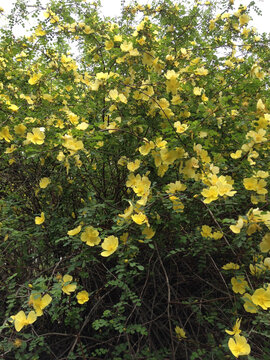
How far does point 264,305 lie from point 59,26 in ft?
9.01

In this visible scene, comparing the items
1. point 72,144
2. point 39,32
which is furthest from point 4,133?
point 39,32

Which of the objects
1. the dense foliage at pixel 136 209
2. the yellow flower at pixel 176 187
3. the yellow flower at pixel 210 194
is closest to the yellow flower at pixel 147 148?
the dense foliage at pixel 136 209

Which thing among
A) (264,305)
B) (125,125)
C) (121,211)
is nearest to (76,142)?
(125,125)

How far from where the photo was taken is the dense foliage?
1.28 m

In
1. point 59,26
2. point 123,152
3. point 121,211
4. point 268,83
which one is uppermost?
point 59,26

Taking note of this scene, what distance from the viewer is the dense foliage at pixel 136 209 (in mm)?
1280

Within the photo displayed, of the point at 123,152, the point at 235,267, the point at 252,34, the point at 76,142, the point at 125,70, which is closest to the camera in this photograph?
the point at 235,267

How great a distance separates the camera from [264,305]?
1.04 metres

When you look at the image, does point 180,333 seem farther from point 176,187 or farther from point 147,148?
point 147,148

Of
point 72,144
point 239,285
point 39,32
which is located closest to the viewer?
point 239,285

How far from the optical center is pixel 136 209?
1.17 m

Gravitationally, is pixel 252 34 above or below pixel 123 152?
above

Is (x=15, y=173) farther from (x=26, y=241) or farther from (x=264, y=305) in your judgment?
(x=264, y=305)

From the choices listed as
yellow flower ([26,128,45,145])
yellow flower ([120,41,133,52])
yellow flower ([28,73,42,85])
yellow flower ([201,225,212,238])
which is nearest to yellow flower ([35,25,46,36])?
yellow flower ([28,73,42,85])
